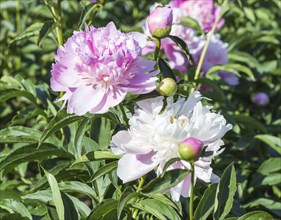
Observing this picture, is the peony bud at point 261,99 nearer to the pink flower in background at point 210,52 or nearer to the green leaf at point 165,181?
the pink flower in background at point 210,52

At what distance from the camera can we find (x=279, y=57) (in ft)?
10.2

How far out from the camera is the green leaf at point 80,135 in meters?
1.47

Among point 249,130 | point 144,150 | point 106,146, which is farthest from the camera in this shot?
point 249,130

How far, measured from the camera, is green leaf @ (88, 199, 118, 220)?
136 centimetres

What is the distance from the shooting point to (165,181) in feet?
3.99

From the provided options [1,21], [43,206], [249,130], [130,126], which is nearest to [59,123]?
[130,126]

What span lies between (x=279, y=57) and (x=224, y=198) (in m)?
1.87

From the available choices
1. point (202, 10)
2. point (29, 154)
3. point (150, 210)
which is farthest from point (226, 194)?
point (202, 10)

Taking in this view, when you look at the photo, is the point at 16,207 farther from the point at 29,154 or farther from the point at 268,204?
the point at 268,204

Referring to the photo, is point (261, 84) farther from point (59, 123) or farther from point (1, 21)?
point (59, 123)

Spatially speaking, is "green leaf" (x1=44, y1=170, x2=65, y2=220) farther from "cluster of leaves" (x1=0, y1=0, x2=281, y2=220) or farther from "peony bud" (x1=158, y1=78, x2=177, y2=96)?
"peony bud" (x1=158, y1=78, x2=177, y2=96)

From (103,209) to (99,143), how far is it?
0.28 m

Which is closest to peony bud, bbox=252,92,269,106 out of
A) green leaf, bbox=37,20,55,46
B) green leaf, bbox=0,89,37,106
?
green leaf, bbox=0,89,37,106

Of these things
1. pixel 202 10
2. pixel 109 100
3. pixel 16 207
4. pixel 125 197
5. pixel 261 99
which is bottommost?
pixel 261 99
